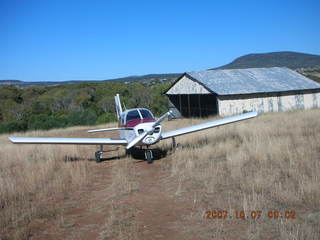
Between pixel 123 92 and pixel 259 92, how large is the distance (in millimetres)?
36271

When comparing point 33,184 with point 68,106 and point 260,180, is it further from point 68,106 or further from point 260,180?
point 68,106

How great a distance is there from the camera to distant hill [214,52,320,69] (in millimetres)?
131750

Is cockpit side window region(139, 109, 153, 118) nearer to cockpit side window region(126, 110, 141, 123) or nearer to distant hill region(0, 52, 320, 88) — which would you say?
cockpit side window region(126, 110, 141, 123)

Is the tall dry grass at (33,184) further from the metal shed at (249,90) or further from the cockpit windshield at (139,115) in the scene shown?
the metal shed at (249,90)

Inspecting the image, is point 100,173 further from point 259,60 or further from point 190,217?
point 259,60

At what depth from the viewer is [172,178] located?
841 centimetres

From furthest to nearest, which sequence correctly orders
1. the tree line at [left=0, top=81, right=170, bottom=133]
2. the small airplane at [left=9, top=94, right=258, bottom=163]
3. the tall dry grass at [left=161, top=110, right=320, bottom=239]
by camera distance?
the tree line at [left=0, top=81, right=170, bottom=133], the small airplane at [left=9, top=94, right=258, bottom=163], the tall dry grass at [left=161, top=110, right=320, bottom=239]

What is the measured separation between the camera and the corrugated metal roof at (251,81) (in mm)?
26766

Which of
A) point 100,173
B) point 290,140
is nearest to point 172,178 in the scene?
point 100,173

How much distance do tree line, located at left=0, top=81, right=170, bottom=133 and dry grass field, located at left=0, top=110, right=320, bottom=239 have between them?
23.1 metres

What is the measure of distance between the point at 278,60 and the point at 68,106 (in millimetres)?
116947

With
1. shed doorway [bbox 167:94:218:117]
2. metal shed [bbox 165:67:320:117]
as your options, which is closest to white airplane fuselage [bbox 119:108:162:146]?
metal shed [bbox 165:67:320:117]
